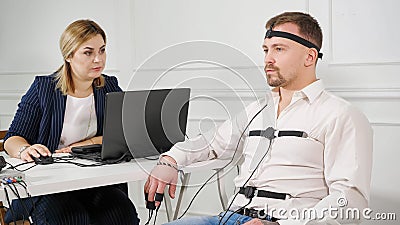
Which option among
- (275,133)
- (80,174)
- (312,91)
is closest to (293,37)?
(312,91)

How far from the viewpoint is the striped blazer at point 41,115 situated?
2.79 meters

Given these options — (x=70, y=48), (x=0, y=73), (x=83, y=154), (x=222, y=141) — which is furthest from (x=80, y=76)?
(x=0, y=73)

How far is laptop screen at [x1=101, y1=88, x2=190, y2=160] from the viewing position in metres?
2.41

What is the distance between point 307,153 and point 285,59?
1.13 feet

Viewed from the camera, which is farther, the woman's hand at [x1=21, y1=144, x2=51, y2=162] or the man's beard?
the woman's hand at [x1=21, y1=144, x2=51, y2=162]

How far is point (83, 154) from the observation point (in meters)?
2.58

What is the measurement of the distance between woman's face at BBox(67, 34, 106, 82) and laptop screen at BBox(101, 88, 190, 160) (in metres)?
0.44

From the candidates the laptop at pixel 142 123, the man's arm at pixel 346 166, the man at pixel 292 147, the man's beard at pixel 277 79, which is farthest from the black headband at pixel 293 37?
the laptop at pixel 142 123

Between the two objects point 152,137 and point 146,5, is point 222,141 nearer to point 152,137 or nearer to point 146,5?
point 152,137

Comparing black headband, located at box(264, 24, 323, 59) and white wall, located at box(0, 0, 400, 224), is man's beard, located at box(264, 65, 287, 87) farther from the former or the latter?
white wall, located at box(0, 0, 400, 224)

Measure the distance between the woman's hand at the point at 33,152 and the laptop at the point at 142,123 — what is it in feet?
0.48

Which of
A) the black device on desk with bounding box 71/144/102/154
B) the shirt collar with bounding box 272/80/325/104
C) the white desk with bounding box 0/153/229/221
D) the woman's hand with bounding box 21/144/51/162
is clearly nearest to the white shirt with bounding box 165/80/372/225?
the shirt collar with bounding box 272/80/325/104

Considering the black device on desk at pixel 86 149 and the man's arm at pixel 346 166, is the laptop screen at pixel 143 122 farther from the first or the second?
the man's arm at pixel 346 166

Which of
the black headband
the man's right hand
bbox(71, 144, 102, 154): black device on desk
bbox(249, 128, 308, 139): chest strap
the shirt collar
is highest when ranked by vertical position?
the black headband
